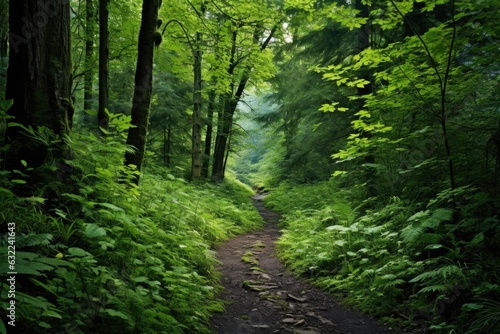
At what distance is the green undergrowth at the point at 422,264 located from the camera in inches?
140

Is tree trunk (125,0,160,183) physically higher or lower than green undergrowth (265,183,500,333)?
higher

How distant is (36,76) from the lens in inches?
136

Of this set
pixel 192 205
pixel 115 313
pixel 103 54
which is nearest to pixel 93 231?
pixel 115 313

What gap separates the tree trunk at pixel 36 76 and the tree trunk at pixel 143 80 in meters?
1.67

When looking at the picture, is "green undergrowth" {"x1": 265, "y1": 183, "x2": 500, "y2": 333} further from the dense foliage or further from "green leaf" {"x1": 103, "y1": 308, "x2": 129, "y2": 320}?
"green leaf" {"x1": 103, "y1": 308, "x2": 129, "y2": 320}

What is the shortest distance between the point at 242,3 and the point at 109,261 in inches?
265

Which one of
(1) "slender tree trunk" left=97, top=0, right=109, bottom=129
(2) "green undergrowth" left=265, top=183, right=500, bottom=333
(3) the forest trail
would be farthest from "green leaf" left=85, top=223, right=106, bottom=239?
(1) "slender tree trunk" left=97, top=0, right=109, bottom=129

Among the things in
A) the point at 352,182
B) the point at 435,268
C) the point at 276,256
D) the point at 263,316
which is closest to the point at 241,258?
the point at 276,256

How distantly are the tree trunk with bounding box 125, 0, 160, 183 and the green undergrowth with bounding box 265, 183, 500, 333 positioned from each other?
164 inches

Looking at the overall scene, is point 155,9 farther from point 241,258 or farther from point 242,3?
point 241,258

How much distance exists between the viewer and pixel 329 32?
33.7 feet

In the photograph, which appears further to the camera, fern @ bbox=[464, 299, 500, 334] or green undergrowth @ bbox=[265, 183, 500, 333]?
green undergrowth @ bbox=[265, 183, 500, 333]

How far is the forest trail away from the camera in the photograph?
13.4ft

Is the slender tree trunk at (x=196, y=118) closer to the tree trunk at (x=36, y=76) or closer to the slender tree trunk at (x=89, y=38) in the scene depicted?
the slender tree trunk at (x=89, y=38)
